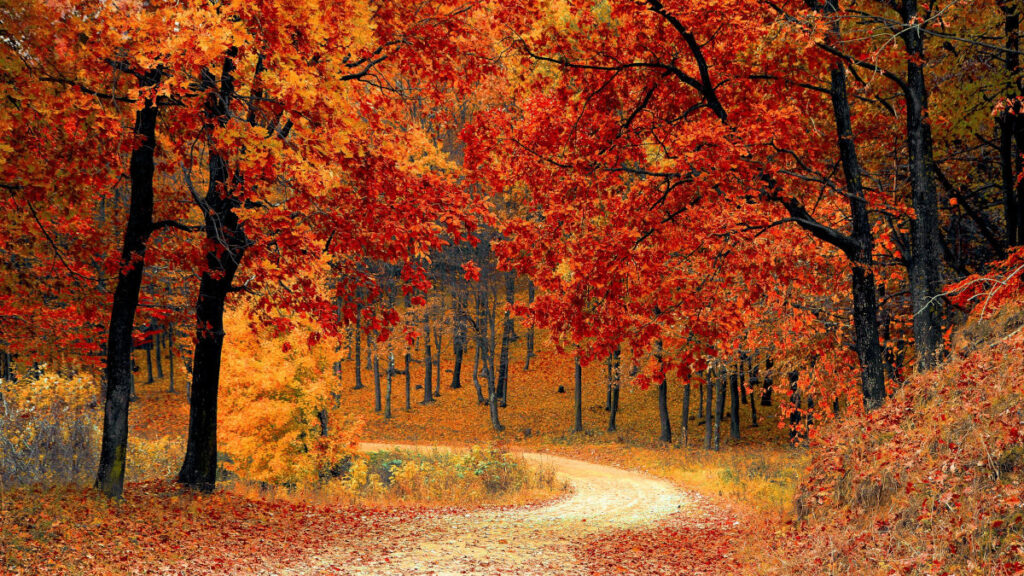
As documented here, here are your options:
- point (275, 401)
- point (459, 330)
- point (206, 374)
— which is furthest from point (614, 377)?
point (206, 374)

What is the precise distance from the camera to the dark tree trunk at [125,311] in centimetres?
975

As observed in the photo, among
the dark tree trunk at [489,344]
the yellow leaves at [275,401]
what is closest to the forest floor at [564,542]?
the yellow leaves at [275,401]

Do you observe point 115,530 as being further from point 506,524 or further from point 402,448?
point 402,448

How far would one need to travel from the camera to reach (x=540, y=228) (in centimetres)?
942

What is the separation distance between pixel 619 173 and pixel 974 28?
606cm

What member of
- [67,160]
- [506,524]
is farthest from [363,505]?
[67,160]

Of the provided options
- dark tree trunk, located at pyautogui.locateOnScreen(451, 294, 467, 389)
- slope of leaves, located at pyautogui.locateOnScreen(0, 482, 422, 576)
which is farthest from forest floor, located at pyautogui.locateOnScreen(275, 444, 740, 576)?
dark tree trunk, located at pyautogui.locateOnScreen(451, 294, 467, 389)

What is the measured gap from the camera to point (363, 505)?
44.7ft

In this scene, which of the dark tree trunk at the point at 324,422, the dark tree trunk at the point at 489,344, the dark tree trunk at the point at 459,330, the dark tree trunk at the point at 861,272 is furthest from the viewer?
the dark tree trunk at the point at 459,330

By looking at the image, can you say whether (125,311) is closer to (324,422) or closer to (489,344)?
(324,422)

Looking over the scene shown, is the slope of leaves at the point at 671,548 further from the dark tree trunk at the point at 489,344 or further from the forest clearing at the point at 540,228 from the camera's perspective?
the dark tree trunk at the point at 489,344

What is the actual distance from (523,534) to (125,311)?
7546 millimetres

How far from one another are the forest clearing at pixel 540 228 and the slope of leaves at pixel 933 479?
4cm

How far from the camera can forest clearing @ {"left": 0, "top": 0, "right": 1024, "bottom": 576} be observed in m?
7.11
